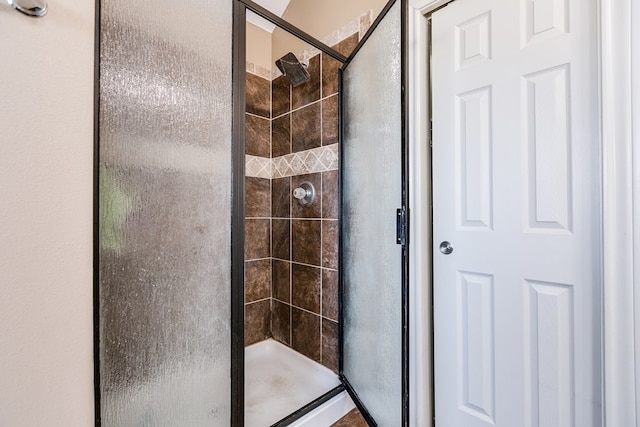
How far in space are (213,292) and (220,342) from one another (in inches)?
6.9

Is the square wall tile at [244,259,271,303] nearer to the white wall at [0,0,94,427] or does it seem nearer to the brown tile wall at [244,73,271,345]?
the brown tile wall at [244,73,271,345]

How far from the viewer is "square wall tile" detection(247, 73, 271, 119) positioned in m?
2.05

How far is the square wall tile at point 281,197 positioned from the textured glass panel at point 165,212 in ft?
3.49

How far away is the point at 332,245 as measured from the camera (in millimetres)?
1729

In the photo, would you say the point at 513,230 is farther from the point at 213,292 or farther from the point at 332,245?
the point at 213,292

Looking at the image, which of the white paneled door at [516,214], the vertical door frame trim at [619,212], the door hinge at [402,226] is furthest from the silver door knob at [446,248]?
the vertical door frame trim at [619,212]

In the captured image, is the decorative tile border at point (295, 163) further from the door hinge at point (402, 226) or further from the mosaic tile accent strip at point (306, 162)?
the door hinge at point (402, 226)

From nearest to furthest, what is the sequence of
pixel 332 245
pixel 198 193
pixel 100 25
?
pixel 100 25
pixel 198 193
pixel 332 245

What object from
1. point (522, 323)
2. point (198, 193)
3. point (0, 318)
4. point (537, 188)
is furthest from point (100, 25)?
point (522, 323)

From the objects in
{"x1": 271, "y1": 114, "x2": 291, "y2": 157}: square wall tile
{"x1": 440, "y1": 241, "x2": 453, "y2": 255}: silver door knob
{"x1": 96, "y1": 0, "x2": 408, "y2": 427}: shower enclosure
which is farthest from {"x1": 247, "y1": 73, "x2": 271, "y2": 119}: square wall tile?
{"x1": 440, "y1": 241, "x2": 453, "y2": 255}: silver door knob

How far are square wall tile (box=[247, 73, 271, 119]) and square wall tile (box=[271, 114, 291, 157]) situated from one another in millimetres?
115

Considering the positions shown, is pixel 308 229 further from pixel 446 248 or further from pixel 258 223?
pixel 446 248

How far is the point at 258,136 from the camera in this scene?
210 cm

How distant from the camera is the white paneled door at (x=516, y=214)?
0.88m
